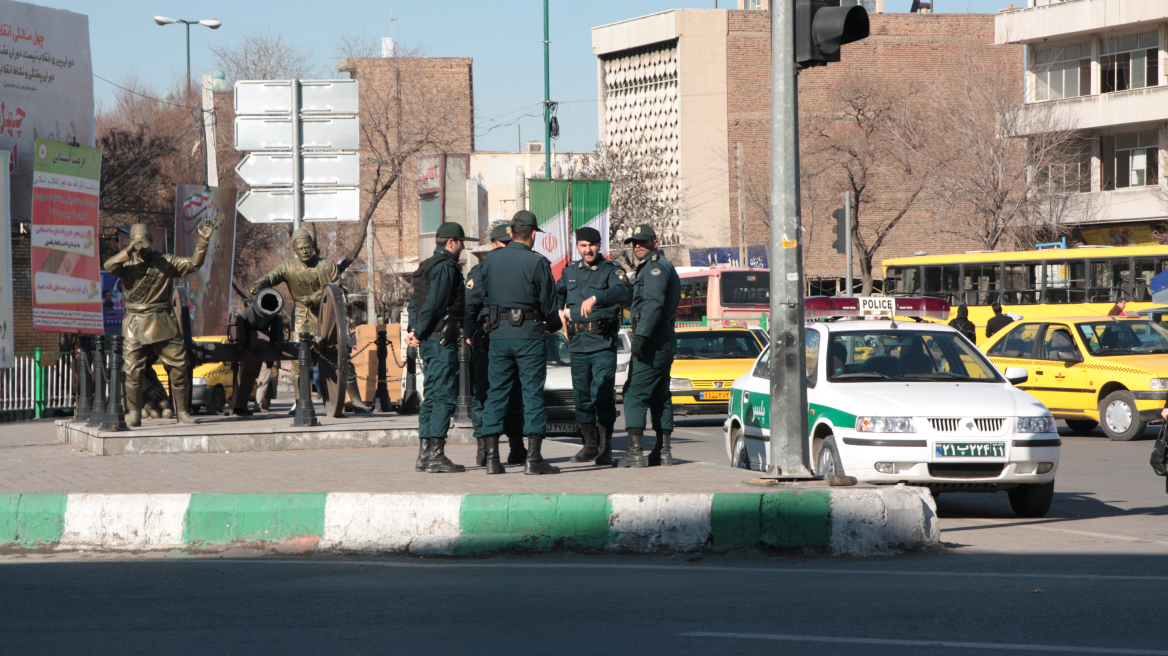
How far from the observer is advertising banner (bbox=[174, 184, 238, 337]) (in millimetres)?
25281

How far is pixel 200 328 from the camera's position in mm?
25359

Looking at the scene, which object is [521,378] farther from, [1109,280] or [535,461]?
[1109,280]

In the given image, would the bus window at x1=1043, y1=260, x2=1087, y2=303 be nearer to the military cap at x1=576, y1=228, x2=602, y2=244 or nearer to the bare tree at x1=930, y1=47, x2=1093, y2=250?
the bare tree at x1=930, y1=47, x2=1093, y2=250

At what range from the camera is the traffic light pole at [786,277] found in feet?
26.5

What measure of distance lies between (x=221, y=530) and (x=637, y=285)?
384 cm

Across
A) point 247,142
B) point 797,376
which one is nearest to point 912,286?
point 247,142

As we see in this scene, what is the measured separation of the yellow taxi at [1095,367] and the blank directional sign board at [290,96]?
10.1 metres

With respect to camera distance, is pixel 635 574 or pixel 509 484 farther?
pixel 509 484

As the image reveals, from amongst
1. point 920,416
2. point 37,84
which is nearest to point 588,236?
point 920,416

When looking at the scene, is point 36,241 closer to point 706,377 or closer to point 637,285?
point 706,377

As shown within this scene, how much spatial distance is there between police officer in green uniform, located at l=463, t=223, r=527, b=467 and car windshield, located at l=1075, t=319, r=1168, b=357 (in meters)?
9.92

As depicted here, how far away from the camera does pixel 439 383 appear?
9.48 meters

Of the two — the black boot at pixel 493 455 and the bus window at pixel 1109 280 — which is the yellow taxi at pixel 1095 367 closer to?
the black boot at pixel 493 455

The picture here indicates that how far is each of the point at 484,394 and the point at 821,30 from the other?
3909mm
